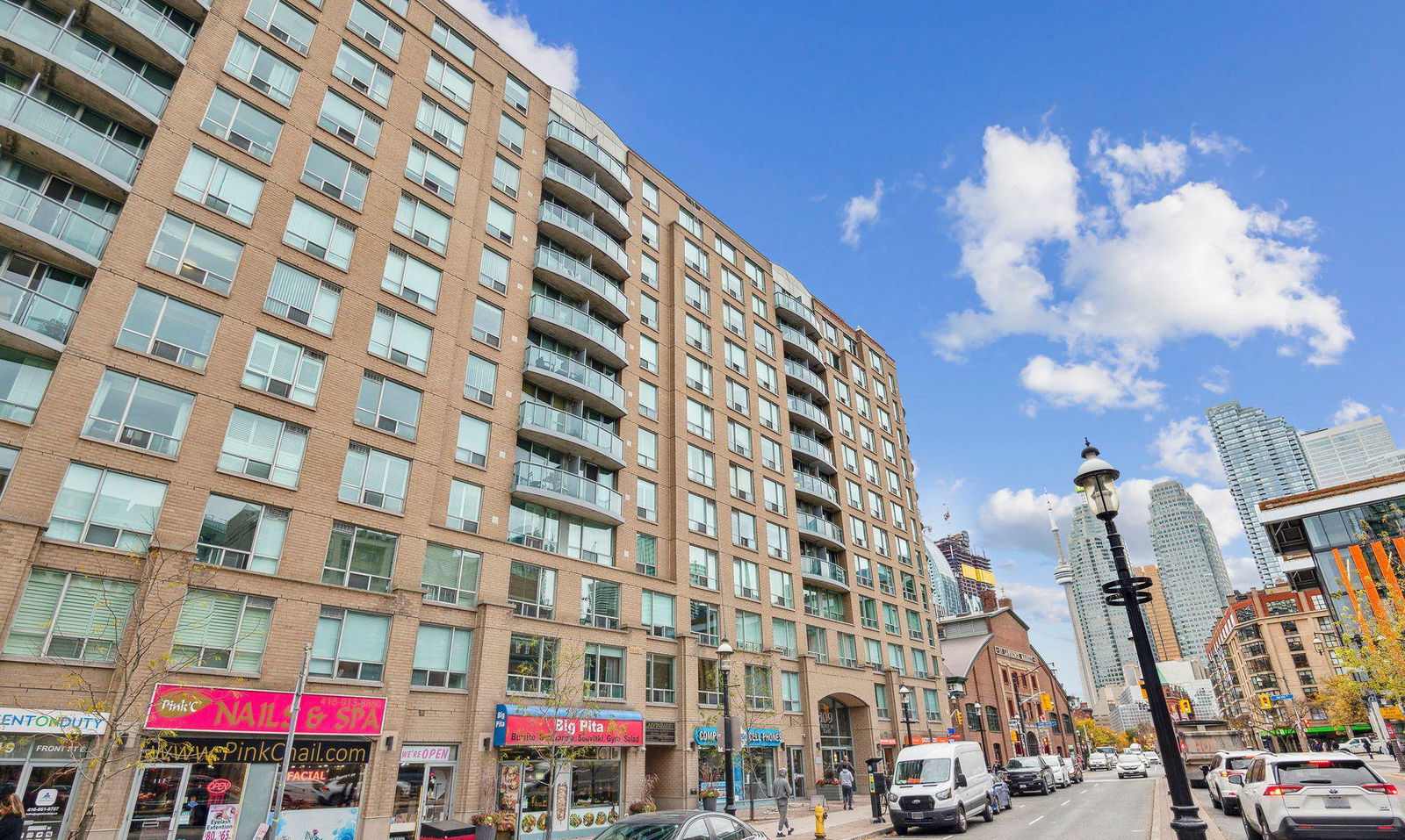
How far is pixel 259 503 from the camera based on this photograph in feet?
64.4

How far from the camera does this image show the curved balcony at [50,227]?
17.8m

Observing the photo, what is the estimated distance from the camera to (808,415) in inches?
1778

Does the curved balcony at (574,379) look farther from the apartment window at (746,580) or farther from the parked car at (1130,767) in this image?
the parked car at (1130,767)

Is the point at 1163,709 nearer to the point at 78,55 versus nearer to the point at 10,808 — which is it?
the point at 10,808

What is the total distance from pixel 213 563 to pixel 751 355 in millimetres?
29863

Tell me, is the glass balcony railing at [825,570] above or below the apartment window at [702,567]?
above

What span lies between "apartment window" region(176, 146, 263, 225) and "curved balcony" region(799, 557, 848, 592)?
30.4m

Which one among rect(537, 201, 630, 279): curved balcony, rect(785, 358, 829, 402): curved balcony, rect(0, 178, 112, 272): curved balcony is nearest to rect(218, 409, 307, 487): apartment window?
rect(0, 178, 112, 272): curved balcony

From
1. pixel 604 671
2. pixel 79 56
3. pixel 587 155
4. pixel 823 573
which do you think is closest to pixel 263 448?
pixel 79 56

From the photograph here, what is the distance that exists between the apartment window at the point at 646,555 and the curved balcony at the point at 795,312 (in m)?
21.4

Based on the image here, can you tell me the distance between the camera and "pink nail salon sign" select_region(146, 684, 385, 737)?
16.5 metres

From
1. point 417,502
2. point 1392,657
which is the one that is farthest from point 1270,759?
point 1392,657

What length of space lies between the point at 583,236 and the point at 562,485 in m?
12.0

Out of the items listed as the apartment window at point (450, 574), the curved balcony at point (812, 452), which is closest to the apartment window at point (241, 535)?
the apartment window at point (450, 574)
